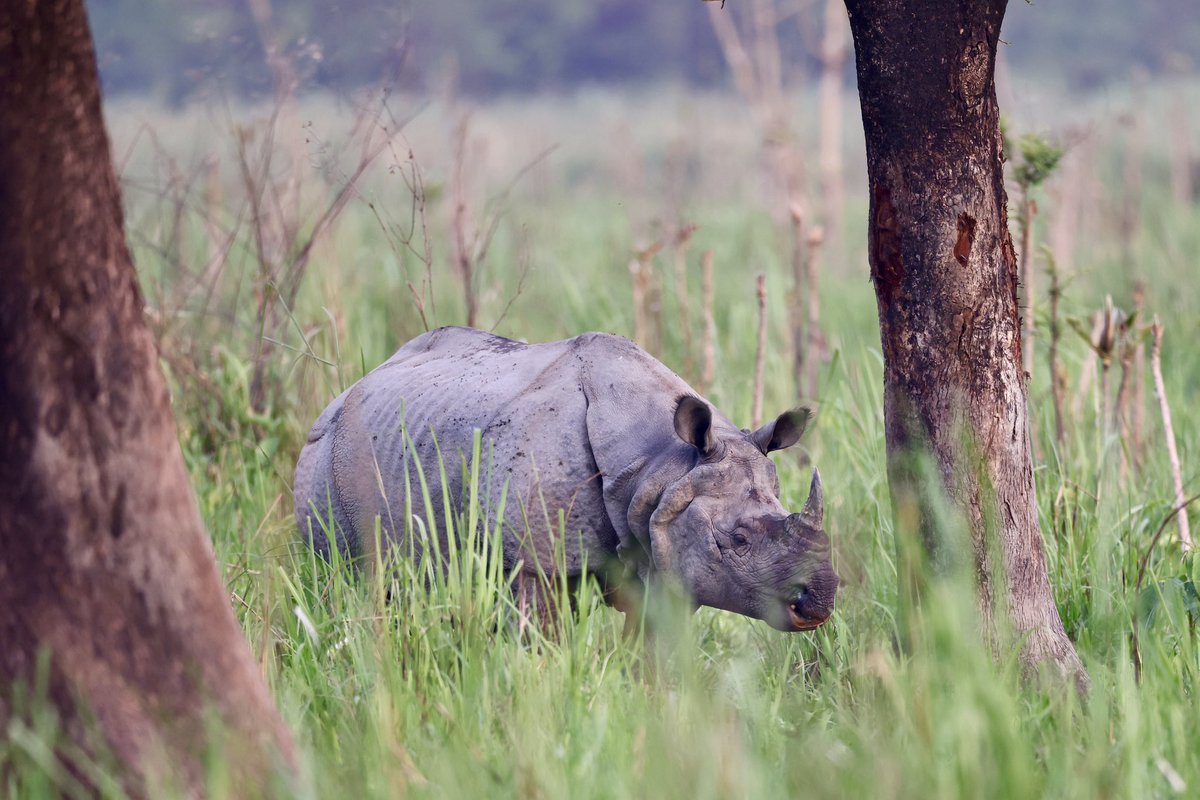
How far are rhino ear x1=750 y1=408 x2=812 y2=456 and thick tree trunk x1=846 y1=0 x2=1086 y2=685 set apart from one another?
0.25 meters

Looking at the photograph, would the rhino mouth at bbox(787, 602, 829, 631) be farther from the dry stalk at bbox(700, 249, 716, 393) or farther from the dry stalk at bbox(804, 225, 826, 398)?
the dry stalk at bbox(804, 225, 826, 398)

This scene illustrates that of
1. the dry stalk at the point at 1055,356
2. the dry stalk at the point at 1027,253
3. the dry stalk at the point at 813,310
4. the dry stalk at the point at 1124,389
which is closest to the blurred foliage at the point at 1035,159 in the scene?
the dry stalk at the point at 1027,253

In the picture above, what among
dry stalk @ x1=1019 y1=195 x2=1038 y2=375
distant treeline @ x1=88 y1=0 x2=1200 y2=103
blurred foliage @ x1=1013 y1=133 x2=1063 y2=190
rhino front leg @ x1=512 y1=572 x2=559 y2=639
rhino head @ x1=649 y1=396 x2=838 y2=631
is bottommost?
rhino front leg @ x1=512 y1=572 x2=559 y2=639

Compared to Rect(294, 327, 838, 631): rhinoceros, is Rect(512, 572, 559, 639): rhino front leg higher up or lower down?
lower down

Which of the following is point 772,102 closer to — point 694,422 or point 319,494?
point 319,494

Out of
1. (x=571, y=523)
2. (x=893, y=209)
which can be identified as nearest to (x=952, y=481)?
(x=893, y=209)

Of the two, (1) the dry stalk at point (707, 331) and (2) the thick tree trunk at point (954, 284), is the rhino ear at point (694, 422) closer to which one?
(2) the thick tree trunk at point (954, 284)

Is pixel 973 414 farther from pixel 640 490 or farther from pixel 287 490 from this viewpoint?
pixel 287 490

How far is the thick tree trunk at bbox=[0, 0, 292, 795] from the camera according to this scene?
6.84 feet

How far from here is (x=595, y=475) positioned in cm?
333

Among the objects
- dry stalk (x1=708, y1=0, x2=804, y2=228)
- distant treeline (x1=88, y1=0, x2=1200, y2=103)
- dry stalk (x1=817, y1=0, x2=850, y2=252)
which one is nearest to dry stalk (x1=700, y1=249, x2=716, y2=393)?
dry stalk (x1=708, y1=0, x2=804, y2=228)

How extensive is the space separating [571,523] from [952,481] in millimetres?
899

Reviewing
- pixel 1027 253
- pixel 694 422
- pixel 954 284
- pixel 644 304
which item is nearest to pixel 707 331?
pixel 644 304

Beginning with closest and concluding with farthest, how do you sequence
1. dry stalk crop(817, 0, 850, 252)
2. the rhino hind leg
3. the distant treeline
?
the rhino hind leg < dry stalk crop(817, 0, 850, 252) < the distant treeline
